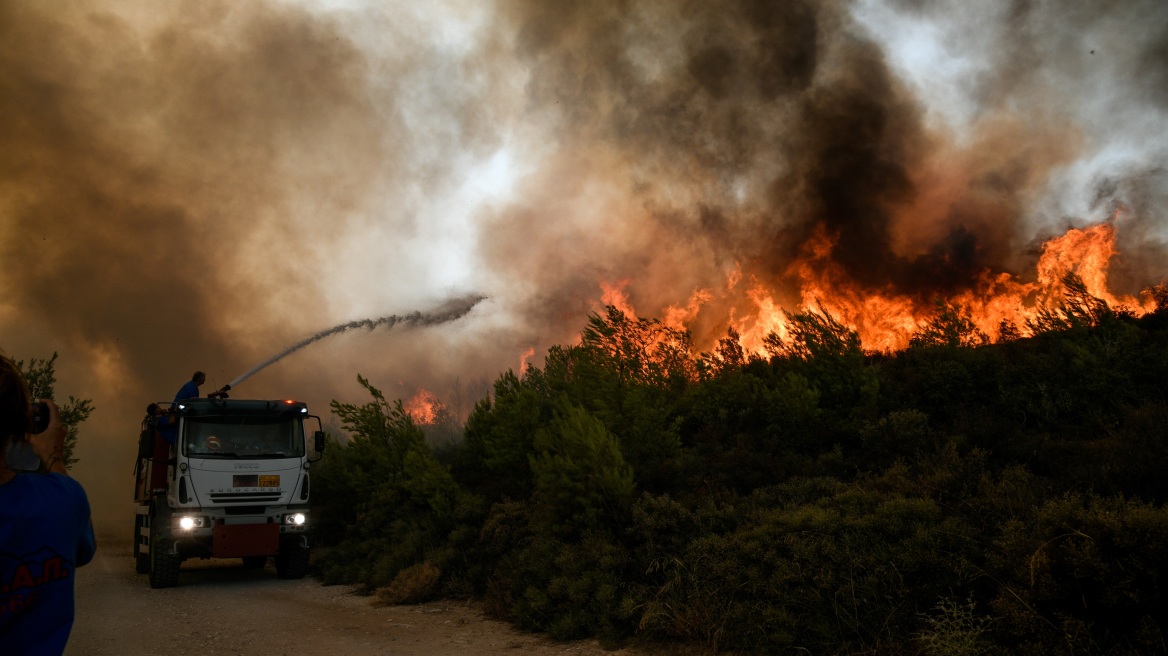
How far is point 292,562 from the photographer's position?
16688 mm

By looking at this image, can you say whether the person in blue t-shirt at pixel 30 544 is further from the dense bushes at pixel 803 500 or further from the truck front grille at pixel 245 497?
the truck front grille at pixel 245 497

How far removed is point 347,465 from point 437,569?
791 cm

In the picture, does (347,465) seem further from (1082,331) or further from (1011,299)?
(1011,299)

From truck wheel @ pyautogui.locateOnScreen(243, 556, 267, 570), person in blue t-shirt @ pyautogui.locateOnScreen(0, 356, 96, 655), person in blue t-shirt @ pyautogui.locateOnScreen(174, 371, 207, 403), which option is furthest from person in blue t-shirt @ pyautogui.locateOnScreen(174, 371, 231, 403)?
person in blue t-shirt @ pyautogui.locateOnScreen(0, 356, 96, 655)

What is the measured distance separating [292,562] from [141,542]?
3.86m

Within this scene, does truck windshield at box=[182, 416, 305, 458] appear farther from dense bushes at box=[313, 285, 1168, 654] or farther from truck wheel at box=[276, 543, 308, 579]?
dense bushes at box=[313, 285, 1168, 654]

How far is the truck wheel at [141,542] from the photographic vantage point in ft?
54.1

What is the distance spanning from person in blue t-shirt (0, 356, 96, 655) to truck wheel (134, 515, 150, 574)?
53.2ft

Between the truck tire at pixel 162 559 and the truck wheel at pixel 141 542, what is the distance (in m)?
1.74

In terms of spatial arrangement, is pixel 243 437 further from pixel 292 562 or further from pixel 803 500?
pixel 803 500

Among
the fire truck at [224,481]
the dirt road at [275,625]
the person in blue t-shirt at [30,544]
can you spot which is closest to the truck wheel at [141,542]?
the fire truck at [224,481]

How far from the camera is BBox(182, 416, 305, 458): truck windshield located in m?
15.0

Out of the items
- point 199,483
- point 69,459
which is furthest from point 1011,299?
point 69,459

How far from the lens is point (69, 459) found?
32.9 metres
